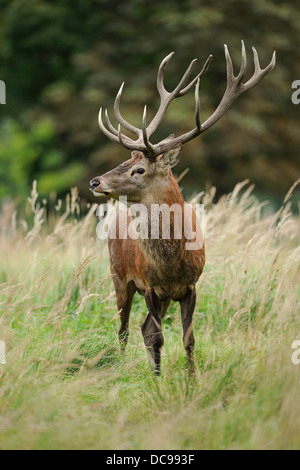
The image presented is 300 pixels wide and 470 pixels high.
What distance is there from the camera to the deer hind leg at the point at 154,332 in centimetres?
489

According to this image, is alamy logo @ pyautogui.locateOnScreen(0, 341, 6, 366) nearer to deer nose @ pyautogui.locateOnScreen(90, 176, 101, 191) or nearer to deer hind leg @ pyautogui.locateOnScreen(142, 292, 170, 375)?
deer hind leg @ pyautogui.locateOnScreen(142, 292, 170, 375)

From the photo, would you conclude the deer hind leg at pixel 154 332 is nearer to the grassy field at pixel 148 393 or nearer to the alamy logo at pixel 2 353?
the grassy field at pixel 148 393

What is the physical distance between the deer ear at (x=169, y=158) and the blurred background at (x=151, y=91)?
9545mm

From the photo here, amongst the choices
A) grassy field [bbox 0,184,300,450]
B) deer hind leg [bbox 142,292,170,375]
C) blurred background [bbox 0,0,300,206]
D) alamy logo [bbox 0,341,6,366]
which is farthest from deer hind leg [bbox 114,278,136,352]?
blurred background [bbox 0,0,300,206]

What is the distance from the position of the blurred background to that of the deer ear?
31.3 ft

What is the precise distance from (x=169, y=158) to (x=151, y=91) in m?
11.0

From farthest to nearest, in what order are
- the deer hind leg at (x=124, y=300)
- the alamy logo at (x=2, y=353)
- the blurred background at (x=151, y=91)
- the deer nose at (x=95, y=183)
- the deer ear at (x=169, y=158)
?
1. the blurred background at (x=151, y=91)
2. the deer hind leg at (x=124, y=300)
3. the deer ear at (x=169, y=158)
4. the deer nose at (x=95, y=183)
5. the alamy logo at (x=2, y=353)

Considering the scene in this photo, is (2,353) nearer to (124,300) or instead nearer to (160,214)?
(160,214)

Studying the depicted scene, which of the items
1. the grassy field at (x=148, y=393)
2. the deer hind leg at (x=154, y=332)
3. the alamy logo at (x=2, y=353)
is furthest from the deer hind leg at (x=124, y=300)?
the alamy logo at (x=2, y=353)

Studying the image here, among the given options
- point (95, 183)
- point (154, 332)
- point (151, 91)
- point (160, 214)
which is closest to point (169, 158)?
point (160, 214)

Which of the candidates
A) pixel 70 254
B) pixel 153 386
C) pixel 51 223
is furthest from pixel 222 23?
pixel 153 386

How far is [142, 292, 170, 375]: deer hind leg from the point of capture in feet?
16.0

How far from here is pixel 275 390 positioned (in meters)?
3.69
